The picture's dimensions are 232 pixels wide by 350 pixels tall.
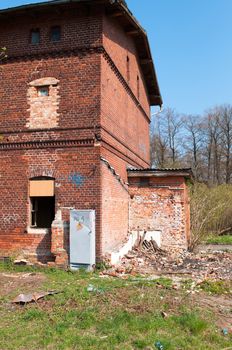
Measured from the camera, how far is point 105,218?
38.5 feet

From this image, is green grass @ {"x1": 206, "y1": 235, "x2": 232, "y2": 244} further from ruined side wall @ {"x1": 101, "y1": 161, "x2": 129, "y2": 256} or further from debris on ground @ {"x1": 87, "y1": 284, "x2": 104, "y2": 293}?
debris on ground @ {"x1": 87, "y1": 284, "x2": 104, "y2": 293}

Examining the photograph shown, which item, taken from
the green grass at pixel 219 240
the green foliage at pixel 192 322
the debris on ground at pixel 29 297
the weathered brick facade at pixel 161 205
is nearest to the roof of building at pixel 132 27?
the weathered brick facade at pixel 161 205

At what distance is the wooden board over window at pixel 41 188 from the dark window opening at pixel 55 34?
4.83 metres

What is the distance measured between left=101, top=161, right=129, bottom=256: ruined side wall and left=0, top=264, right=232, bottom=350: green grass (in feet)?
10.5

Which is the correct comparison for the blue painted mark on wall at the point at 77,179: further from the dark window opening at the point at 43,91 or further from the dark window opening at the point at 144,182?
the dark window opening at the point at 144,182

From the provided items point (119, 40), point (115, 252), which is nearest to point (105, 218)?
point (115, 252)

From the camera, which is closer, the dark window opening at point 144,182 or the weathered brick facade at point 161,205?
the weathered brick facade at point 161,205

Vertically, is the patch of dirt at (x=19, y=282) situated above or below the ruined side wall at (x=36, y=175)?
below

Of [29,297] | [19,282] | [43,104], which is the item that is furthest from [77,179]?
[29,297]

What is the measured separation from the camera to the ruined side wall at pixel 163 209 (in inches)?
576

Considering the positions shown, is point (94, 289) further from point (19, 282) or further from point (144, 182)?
point (144, 182)

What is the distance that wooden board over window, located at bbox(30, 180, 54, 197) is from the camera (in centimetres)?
1184

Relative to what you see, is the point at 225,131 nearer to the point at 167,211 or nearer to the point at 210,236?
the point at 210,236

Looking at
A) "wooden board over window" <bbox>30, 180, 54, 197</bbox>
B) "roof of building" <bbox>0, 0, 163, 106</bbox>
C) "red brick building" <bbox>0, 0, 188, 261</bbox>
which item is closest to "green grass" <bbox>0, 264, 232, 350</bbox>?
"red brick building" <bbox>0, 0, 188, 261</bbox>
